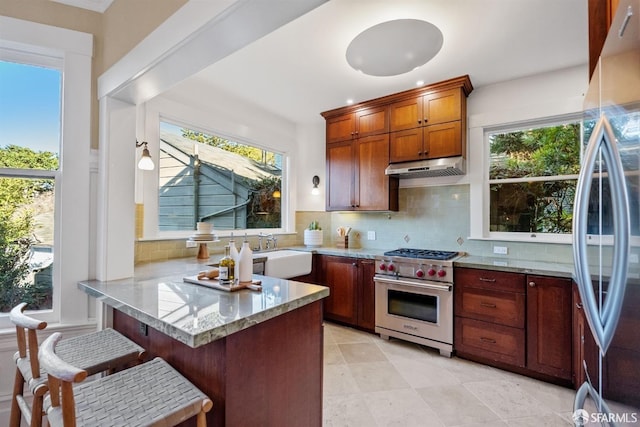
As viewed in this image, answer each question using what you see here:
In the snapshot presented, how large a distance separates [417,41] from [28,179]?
264cm

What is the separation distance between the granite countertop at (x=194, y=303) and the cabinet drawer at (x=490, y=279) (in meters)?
1.67

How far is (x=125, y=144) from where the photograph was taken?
1878 millimetres

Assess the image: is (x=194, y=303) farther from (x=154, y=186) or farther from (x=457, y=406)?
(x=457, y=406)

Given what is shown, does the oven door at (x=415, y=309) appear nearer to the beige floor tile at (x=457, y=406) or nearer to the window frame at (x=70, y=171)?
the beige floor tile at (x=457, y=406)

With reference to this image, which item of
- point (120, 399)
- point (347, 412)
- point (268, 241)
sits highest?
point (268, 241)

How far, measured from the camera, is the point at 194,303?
1.36 meters

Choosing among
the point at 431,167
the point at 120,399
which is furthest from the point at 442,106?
the point at 120,399

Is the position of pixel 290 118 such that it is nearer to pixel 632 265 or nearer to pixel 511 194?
pixel 511 194

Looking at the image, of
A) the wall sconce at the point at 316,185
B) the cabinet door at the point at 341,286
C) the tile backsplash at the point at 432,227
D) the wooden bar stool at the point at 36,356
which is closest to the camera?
the wooden bar stool at the point at 36,356

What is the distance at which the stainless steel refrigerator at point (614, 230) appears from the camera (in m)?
0.68

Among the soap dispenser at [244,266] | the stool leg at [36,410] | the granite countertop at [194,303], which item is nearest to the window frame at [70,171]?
the granite countertop at [194,303]

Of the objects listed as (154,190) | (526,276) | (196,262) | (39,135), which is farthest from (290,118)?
(526,276)

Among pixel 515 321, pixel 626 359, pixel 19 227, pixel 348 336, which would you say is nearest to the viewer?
pixel 626 359

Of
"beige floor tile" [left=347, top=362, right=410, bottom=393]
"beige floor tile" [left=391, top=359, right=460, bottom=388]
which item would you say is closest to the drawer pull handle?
"beige floor tile" [left=391, top=359, right=460, bottom=388]
